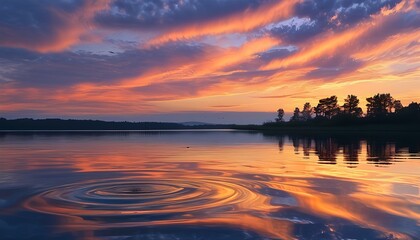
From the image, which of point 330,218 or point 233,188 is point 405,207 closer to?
point 330,218

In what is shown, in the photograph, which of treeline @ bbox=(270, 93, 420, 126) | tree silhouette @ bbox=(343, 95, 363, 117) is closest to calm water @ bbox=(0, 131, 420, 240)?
treeline @ bbox=(270, 93, 420, 126)

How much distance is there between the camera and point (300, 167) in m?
24.9

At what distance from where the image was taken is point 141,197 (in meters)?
14.2

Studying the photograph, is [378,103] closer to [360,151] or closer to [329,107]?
[329,107]

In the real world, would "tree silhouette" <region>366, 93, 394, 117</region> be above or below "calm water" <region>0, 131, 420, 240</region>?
above

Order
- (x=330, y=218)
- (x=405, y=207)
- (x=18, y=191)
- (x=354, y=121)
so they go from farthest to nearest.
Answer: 1. (x=354, y=121)
2. (x=18, y=191)
3. (x=405, y=207)
4. (x=330, y=218)

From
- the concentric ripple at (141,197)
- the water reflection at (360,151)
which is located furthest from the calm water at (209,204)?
the water reflection at (360,151)

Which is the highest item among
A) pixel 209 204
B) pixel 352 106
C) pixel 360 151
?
pixel 352 106

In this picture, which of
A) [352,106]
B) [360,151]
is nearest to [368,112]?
[352,106]

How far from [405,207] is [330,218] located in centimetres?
315

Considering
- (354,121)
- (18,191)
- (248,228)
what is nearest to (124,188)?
(18,191)

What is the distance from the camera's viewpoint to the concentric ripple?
12.2 meters

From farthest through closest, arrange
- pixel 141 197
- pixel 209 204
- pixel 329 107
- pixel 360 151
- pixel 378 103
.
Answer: pixel 329 107, pixel 378 103, pixel 360 151, pixel 141 197, pixel 209 204

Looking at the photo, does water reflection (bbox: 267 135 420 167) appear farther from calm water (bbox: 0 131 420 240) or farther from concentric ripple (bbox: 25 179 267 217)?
concentric ripple (bbox: 25 179 267 217)
